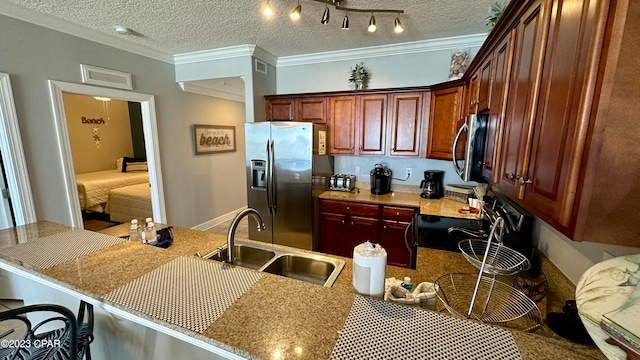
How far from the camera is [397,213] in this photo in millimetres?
2918

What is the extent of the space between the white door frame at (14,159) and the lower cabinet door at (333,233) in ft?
9.33

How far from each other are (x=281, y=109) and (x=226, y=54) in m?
0.95

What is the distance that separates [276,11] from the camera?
7.55 feet

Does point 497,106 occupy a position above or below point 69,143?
above

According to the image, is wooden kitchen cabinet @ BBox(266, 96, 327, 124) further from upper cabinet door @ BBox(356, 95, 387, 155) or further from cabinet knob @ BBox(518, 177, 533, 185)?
cabinet knob @ BBox(518, 177, 533, 185)

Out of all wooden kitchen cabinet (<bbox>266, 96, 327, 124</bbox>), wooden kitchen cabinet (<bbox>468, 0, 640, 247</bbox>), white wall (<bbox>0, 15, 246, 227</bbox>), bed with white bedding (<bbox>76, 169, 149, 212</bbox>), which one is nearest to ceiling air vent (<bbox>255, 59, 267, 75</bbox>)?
wooden kitchen cabinet (<bbox>266, 96, 327, 124</bbox>)

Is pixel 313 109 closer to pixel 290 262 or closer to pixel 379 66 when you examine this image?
pixel 379 66

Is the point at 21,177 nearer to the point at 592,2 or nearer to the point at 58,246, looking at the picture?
the point at 58,246

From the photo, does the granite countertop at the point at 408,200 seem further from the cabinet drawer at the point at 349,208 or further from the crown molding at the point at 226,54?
the crown molding at the point at 226,54

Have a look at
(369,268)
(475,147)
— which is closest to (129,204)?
(369,268)

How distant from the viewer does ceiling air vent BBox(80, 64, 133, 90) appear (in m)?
2.73

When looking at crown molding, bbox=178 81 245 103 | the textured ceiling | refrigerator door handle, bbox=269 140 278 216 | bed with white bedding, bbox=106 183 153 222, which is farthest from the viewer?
bed with white bedding, bbox=106 183 153 222

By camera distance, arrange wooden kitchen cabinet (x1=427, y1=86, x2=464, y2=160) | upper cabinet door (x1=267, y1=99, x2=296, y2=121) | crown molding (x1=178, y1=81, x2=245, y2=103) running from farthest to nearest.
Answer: crown molding (x1=178, y1=81, x2=245, y2=103) → upper cabinet door (x1=267, y1=99, x2=296, y2=121) → wooden kitchen cabinet (x1=427, y1=86, x2=464, y2=160)

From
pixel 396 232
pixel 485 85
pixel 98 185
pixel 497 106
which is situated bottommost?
pixel 396 232
